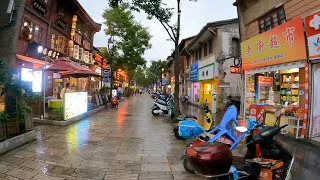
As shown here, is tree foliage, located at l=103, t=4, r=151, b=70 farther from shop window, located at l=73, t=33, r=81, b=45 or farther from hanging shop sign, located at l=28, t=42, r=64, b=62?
hanging shop sign, located at l=28, t=42, r=64, b=62

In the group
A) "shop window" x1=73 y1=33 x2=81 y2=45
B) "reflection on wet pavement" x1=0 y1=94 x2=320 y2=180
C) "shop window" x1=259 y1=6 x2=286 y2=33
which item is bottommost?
"reflection on wet pavement" x1=0 y1=94 x2=320 y2=180

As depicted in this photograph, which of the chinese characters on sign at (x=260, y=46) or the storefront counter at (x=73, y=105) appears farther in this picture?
the chinese characters on sign at (x=260, y=46)

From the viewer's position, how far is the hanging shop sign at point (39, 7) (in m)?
15.3

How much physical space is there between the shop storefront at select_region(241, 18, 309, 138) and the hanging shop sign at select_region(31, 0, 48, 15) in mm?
12905

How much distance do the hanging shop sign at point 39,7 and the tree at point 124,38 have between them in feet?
28.4

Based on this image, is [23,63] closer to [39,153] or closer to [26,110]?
[26,110]

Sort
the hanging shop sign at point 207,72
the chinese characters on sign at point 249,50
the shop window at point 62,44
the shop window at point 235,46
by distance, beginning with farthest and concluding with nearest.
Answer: the hanging shop sign at point 207,72 → the shop window at point 62,44 → the shop window at point 235,46 → the chinese characters on sign at point 249,50

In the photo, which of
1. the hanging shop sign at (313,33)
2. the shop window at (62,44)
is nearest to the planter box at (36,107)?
the shop window at (62,44)

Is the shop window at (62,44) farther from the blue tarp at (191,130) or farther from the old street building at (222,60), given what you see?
the blue tarp at (191,130)

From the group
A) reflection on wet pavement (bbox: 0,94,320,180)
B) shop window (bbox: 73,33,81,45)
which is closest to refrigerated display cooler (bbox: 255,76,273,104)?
reflection on wet pavement (bbox: 0,94,320,180)

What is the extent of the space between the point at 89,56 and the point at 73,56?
18.5 feet

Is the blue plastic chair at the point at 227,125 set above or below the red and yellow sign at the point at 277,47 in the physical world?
below

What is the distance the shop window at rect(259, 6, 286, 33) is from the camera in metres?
10.1

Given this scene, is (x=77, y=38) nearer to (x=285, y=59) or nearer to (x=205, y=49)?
(x=205, y=49)
